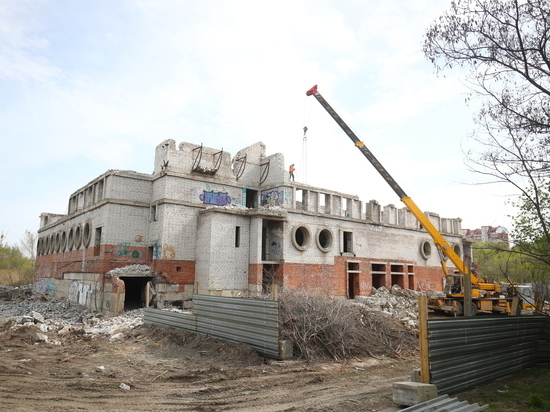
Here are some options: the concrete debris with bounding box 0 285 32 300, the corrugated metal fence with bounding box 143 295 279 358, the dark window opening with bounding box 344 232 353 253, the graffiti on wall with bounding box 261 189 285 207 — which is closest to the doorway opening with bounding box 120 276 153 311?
the graffiti on wall with bounding box 261 189 285 207

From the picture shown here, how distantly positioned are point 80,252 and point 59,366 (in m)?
17.8

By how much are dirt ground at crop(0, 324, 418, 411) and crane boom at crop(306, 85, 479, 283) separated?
14.6 meters

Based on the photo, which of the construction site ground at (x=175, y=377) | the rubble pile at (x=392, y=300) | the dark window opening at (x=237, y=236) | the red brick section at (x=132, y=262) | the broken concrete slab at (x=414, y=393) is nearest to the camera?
the broken concrete slab at (x=414, y=393)

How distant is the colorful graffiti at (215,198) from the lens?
24005mm

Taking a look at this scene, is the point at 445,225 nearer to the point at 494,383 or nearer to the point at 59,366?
the point at 494,383

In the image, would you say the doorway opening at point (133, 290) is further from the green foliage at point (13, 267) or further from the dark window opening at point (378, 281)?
the green foliage at point (13, 267)

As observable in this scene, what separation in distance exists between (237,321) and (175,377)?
7.83 feet

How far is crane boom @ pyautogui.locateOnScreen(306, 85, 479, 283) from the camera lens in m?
23.9

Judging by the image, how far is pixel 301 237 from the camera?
25.6 metres

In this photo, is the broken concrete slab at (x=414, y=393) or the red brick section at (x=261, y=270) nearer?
the broken concrete slab at (x=414, y=393)

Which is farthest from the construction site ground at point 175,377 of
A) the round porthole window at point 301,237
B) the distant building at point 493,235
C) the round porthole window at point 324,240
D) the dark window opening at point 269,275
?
the round porthole window at point 324,240

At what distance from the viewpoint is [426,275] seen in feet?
105

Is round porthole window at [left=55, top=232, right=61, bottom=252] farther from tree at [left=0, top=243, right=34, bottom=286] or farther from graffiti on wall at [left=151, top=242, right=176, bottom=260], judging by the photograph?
tree at [left=0, top=243, right=34, bottom=286]

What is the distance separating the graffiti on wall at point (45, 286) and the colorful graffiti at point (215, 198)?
14887 mm
